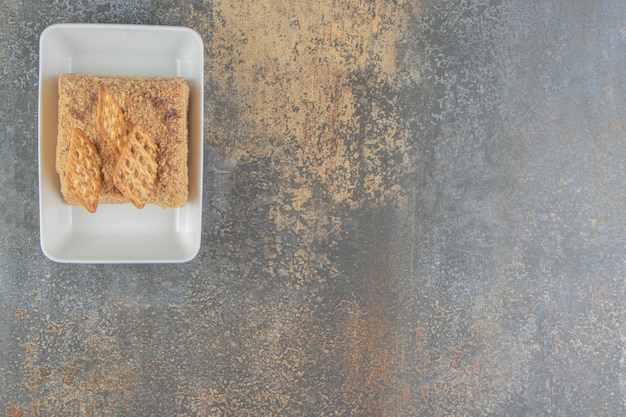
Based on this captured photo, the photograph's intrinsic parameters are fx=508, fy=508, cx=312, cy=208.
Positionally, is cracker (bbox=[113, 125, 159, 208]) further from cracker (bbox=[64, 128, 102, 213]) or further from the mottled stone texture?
the mottled stone texture

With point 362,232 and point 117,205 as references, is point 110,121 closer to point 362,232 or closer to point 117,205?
point 117,205

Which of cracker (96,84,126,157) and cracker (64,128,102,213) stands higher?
cracker (96,84,126,157)

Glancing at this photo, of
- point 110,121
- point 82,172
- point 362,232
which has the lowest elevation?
point 362,232

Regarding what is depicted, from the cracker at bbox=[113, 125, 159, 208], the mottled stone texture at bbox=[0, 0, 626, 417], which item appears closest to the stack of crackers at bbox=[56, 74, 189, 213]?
the cracker at bbox=[113, 125, 159, 208]

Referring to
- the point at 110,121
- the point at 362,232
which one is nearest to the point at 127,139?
the point at 110,121

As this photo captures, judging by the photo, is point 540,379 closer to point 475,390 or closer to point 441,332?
point 475,390
